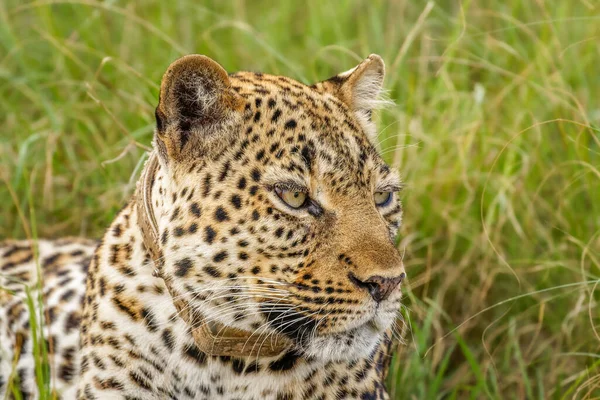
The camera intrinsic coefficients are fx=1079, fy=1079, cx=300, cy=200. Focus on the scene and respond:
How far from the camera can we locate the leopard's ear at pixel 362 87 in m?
4.50

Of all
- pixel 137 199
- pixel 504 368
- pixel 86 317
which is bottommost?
pixel 504 368

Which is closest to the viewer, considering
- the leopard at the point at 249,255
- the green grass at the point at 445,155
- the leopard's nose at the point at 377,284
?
the leopard's nose at the point at 377,284

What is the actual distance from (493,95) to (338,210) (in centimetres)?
366

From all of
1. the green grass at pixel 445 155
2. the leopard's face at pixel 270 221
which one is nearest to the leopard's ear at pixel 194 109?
the leopard's face at pixel 270 221

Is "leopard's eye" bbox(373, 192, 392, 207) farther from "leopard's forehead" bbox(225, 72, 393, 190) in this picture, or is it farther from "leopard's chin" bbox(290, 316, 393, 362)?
"leopard's chin" bbox(290, 316, 393, 362)

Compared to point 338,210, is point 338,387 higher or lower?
lower

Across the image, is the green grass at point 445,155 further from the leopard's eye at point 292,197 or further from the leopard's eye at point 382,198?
the leopard's eye at point 292,197

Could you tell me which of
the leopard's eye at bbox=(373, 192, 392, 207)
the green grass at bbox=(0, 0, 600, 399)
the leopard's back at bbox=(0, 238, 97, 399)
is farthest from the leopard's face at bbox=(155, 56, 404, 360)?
the green grass at bbox=(0, 0, 600, 399)

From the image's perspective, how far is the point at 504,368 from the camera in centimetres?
579

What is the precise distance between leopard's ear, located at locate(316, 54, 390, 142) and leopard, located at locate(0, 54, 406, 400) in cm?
8

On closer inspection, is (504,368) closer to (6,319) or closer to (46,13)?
(6,319)

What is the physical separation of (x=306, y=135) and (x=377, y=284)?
2.05 ft

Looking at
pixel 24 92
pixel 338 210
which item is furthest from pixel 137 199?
pixel 24 92

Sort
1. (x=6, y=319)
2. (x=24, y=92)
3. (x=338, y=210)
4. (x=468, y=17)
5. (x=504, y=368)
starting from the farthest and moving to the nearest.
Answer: (x=468, y=17) → (x=24, y=92) → (x=504, y=368) → (x=6, y=319) → (x=338, y=210)
